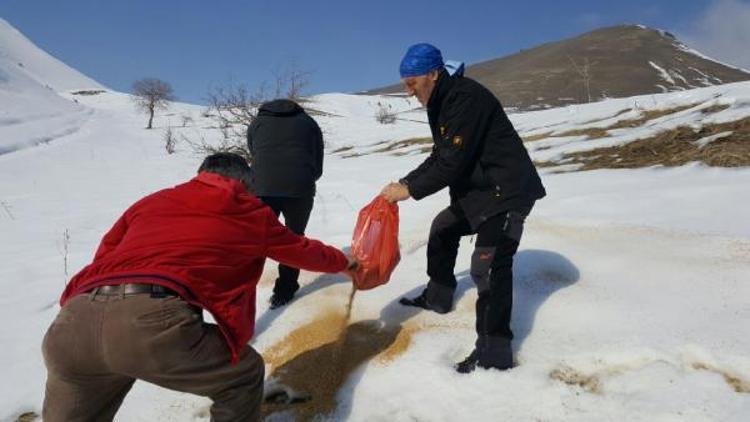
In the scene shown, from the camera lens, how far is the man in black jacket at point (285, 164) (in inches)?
168

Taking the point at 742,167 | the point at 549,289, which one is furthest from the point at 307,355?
the point at 742,167

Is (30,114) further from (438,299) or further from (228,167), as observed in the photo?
(228,167)

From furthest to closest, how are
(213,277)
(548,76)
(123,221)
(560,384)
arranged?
(548,76), (560,384), (123,221), (213,277)

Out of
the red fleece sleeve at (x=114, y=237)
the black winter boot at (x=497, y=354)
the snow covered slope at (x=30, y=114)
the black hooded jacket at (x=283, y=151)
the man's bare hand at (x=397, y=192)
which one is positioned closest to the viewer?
the red fleece sleeve at (x=114, y=237)

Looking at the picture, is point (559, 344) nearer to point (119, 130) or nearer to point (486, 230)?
point (486, 230)

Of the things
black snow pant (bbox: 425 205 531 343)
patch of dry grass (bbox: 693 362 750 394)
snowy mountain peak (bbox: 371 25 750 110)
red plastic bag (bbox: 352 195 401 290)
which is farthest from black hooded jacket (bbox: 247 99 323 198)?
snowy mountain peak (bbox: 371 25 750 110)

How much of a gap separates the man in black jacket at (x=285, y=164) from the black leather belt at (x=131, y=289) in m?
2.28

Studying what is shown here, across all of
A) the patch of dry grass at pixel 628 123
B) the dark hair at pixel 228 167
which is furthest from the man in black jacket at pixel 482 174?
the patch of dry grass at pixel 628 123

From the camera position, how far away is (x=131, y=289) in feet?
6.48

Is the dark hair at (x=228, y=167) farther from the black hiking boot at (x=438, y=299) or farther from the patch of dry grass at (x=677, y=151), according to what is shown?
the patch of dry grass at (x=677, y=151)

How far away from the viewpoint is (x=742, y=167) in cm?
571

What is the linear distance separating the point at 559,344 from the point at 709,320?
0.88 m

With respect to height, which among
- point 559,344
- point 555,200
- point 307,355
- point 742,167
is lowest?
point 307,355

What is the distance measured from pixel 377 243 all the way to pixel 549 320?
1.20m
